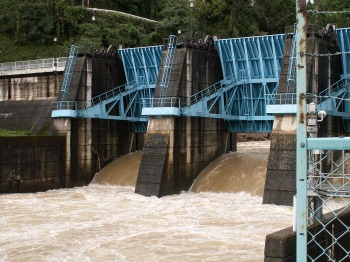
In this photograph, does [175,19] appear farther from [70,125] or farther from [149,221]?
[149,221]

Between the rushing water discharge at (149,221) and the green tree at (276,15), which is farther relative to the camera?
the green tree at (276,15)

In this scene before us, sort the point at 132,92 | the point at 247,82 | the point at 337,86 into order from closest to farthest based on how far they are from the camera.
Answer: the point at 337,86 → the point at 247,82 → the point at 132,92

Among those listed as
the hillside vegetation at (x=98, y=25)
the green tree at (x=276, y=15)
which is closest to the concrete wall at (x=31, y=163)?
the hillside vegetation at (x=98, y=25)

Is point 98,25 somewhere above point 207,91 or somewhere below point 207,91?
above

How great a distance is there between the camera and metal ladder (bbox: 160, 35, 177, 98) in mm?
23000

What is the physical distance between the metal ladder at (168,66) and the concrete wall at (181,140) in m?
0.22

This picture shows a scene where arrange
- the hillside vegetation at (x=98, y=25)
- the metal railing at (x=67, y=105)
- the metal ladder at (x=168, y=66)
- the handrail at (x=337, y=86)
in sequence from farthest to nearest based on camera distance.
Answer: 1. the hillside vegetation at (x=98, y=25)
2. the metal railing at (x=67, y=105)
3. the metal ladder at (x=168, y=66)
4. the handrail at (x=337, y=86)

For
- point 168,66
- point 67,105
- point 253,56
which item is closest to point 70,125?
point 67,105

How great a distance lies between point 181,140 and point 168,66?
11.7ft

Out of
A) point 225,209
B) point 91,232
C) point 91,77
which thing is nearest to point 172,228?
point 91,232

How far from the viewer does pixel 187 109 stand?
22.6m

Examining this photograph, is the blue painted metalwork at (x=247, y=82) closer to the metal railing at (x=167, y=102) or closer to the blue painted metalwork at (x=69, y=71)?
the metal railing at (x=167, y=102)

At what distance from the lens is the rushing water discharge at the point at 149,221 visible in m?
12.3

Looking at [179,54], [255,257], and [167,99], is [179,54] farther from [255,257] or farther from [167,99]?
[255,257]
